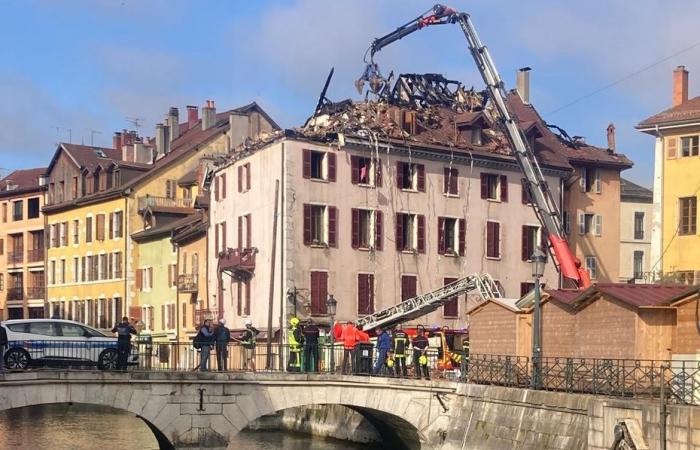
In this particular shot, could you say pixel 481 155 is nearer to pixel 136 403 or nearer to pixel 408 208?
pixel 408 208

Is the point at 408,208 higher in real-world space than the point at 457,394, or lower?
higher

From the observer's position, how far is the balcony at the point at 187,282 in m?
66.4

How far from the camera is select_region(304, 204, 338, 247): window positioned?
54.6 metres

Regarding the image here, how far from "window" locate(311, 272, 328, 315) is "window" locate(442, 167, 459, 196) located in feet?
26.9

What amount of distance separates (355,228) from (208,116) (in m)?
28.8

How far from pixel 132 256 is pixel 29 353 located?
133ft

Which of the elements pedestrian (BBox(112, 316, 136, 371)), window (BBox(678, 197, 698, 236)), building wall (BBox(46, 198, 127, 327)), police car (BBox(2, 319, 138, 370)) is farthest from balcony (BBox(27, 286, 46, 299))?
pedestrian (BBox(112, 316, 136, 371))

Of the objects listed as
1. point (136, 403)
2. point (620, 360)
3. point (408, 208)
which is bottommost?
point (136, 403)

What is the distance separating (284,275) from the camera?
53.3m

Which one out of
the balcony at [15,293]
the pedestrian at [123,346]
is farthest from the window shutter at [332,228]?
the balcony at [15,293]

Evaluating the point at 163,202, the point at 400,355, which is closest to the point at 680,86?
the point at 400,355

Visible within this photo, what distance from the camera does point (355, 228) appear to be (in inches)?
2183

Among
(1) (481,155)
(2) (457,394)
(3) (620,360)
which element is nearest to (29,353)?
(2) (457,394)

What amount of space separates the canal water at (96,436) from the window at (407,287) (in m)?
11.2
